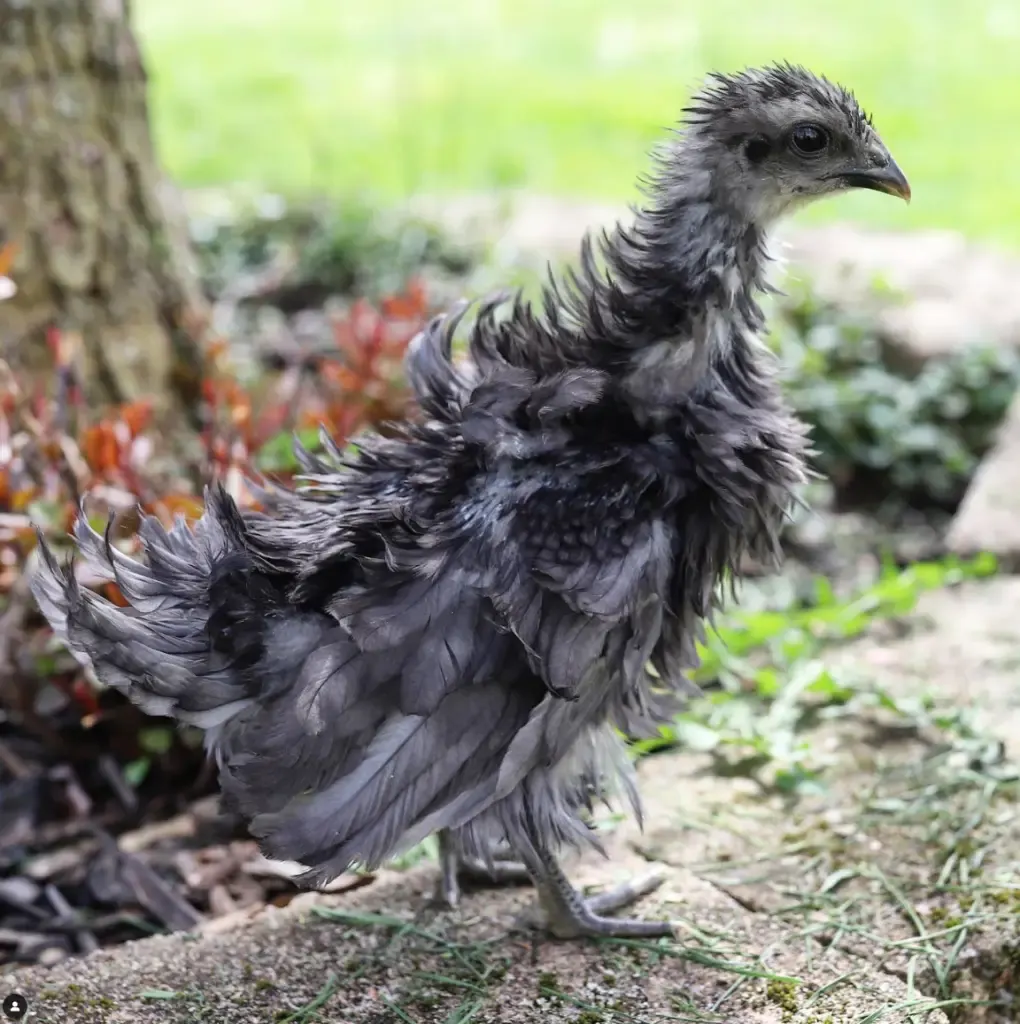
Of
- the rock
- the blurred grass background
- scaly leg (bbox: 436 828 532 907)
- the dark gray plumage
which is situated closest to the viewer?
the dark gray plumage

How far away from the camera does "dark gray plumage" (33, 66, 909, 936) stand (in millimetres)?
2150

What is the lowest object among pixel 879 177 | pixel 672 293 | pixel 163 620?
pixel 163 620

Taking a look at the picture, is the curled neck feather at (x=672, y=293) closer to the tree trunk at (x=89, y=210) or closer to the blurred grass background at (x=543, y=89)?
the tree trunk at (x=89, y=210)

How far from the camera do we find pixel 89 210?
3990 millimetres

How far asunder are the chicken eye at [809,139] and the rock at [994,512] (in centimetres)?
214

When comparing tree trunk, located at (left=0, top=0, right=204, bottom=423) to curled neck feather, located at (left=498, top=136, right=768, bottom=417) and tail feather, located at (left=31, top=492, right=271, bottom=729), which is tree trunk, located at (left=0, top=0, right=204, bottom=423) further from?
curled neck feather, located at (left=498, top=136, right=768, bottom=417)

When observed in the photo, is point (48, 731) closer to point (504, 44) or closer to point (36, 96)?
point (36, 96)

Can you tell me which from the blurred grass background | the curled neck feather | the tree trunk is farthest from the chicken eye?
the blurred grass background

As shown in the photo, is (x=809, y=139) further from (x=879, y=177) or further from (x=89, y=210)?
(x=89, y=210)

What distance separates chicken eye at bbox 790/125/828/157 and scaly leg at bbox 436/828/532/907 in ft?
5.00

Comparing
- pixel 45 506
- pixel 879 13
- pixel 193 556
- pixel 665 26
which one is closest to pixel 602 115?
pixel 665 26

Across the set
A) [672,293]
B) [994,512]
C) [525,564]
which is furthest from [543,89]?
[525,564]

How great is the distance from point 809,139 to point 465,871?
1702mm

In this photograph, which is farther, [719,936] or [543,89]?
[543,89]
